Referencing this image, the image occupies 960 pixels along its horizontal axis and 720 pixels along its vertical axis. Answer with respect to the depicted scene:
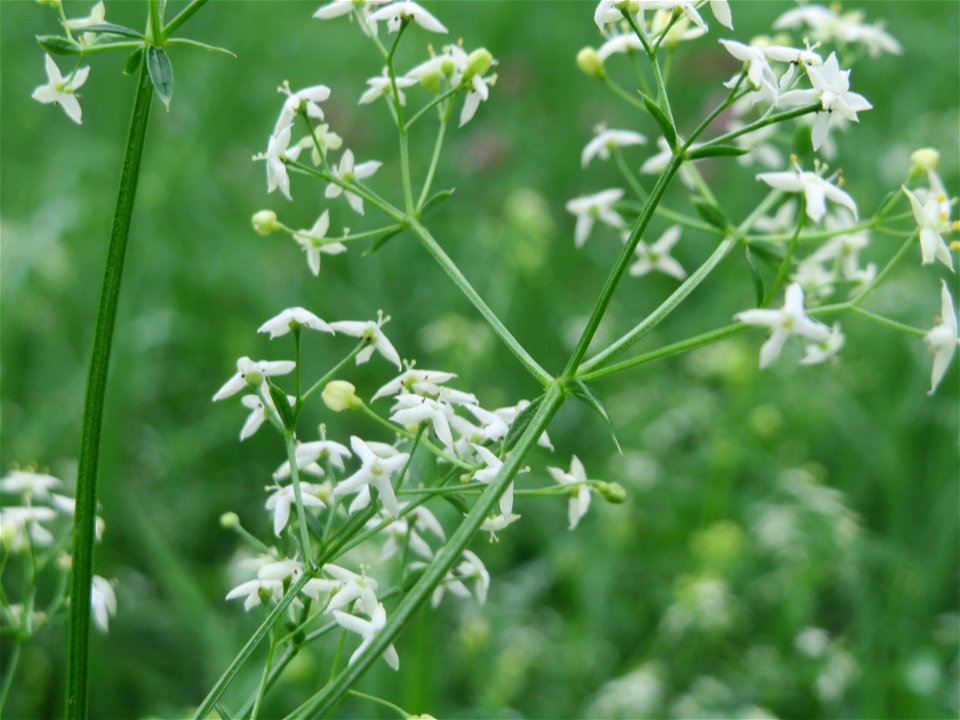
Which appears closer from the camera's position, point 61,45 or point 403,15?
point 61,45

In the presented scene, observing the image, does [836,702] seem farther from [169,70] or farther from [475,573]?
[169,70]

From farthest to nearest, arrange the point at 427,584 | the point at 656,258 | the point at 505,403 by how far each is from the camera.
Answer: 1. the point at 505,403
2. the point at 656,258
3. the point at 427,584

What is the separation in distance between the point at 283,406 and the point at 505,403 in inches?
137

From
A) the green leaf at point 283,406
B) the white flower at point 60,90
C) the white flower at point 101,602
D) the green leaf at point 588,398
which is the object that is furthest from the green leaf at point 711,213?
the white flower at point 101,602

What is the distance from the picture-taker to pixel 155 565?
14.1 feet

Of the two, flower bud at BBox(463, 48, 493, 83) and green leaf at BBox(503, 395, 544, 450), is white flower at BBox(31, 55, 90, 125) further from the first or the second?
green leaf at BBox(503, 395, 544, 450)

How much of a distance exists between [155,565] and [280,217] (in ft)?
7.34

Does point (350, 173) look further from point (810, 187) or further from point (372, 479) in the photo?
point (810, 187)

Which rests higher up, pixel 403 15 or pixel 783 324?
pixel 403 15

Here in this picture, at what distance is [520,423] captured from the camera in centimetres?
143

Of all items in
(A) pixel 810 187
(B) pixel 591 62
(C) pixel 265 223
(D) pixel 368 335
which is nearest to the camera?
(A) pixel 810 187

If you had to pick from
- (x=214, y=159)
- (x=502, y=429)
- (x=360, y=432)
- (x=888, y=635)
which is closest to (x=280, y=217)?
(x=214, y=159)

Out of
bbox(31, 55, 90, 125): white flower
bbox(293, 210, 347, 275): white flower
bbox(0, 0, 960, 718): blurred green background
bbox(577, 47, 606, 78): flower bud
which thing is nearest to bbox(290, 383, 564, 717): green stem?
bbox(293, 210, 347, 275): white flower

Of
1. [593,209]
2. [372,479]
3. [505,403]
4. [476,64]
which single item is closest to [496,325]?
[372,479]
